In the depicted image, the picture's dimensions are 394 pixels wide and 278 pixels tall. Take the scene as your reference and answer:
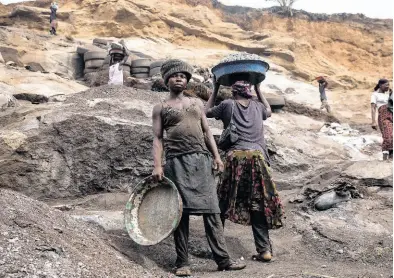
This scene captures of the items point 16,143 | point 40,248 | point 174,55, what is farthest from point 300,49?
point 40,248

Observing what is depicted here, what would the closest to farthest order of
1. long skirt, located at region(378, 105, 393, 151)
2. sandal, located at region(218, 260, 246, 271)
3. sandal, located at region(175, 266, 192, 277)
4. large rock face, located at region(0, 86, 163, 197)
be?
sandal, located at region(175, 266, 192, 277) < sandal, located at region(218, 260, 246, 271) < large rock face, located at region(0, 86, 163, 197) < long skirt, located at region(378, 105, 393, 151)

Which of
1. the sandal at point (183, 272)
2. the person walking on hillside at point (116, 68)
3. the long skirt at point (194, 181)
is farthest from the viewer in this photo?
the person walking on hillside at point (116, 68)

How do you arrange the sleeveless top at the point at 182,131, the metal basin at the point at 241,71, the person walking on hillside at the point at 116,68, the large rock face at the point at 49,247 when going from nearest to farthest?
the large rock face at the point at 49,247 → the sleeveless top at the point at 182,131 → the metal basin at the point at 241,71 → the person walking on hillside at the point at 116,68

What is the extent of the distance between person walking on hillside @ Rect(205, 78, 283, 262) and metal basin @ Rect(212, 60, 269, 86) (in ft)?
1.05

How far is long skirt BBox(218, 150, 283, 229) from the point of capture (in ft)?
11.9

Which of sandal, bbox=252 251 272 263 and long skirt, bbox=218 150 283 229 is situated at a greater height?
long skirt, bbox=218 150 283 229

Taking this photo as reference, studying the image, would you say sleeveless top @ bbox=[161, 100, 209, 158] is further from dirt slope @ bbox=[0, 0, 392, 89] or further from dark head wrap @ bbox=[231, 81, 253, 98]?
dirt slope @ bbox=[0, 0, 392, 89]

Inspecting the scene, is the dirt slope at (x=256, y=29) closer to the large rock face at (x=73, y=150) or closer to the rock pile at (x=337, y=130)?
the rock pile at (x=337, y=130)

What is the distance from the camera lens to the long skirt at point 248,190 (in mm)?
3641

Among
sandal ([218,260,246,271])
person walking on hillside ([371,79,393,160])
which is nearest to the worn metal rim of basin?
sandal ([218,260,246,271])

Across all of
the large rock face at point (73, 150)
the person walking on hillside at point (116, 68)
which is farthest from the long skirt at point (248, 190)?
the person walking on hillside at point (116, 68)

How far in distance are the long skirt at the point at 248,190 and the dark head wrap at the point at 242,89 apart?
19.7 inches

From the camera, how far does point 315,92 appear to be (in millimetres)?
17203

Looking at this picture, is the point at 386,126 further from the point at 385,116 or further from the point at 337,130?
the point at 337,130
